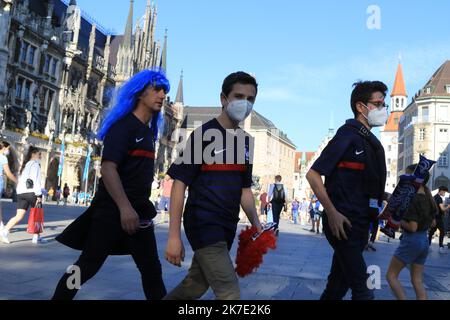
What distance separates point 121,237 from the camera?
350 cm

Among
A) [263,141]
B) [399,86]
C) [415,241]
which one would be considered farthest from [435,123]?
[415,241]

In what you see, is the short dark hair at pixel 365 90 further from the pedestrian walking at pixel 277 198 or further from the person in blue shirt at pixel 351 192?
the pedestrian walking at pixel 277 198

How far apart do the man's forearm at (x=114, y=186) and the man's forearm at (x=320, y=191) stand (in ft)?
4.12

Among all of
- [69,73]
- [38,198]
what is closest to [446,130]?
[69,73]

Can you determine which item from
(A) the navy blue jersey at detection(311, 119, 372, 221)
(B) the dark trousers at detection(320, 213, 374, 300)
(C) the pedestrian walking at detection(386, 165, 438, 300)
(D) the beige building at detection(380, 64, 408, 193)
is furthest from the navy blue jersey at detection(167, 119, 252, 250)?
(D) the beige building at detection(380, 64, 408, 193)

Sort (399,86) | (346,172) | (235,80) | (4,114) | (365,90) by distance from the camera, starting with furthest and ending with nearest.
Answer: (399,86)
(4,114)
(365,90)
(346,172)
(235,80)

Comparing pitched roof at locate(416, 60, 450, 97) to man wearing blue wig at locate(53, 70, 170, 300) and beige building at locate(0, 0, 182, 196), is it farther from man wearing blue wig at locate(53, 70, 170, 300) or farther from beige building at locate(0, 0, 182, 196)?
man wearing blue wig at locate(53, 70, 170, 300)

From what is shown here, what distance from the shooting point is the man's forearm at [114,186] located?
332cm

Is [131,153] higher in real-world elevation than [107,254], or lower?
higher

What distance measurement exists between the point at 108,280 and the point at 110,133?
309 cm

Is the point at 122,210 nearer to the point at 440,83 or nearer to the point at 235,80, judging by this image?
the point at 235,80

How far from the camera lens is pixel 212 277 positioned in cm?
298

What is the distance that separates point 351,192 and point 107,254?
172 centimetres
